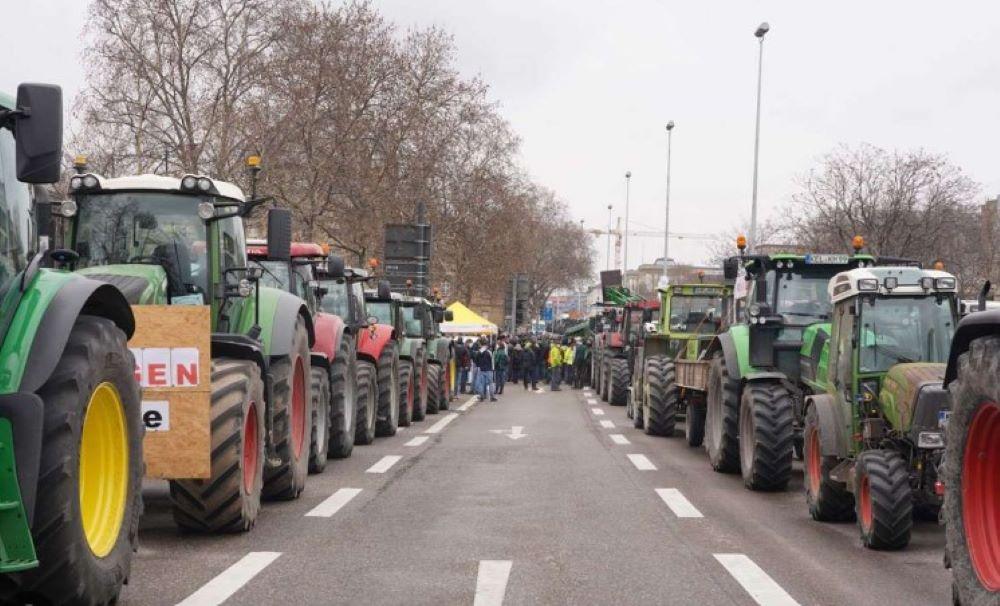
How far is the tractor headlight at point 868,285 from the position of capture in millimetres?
11102

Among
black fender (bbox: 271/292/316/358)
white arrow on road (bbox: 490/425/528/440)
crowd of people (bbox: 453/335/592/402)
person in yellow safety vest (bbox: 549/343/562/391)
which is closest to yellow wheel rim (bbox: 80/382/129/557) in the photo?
black fender (bbox: 271/292/316/358)

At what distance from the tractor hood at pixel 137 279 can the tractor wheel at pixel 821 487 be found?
555 centimetres

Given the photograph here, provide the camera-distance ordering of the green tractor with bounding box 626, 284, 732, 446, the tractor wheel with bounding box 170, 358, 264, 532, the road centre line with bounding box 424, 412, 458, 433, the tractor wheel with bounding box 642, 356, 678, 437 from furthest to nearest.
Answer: the road centre line with bounding box 424, 412, 458, 433 < the tractor wheel with bounding box 642, 356, 678, 437 < the green tractor with bounding box 626, 284, 732, 446 < the tractor wheel with bounding box 170, 358, 264, 532

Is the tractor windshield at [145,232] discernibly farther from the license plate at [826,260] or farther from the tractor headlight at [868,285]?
the license plate at [826,260]

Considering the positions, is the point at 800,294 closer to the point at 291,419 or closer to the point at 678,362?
the point at 678,362

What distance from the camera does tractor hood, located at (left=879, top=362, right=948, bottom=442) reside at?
9430 mm

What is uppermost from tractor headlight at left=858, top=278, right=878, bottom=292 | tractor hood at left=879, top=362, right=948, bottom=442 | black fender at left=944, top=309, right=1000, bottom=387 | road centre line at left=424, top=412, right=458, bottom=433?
tractor headlight at left=858, top=278, right=878, bottom=292

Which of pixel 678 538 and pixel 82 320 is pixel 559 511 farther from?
pixel 82 320

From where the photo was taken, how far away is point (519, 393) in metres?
42.8

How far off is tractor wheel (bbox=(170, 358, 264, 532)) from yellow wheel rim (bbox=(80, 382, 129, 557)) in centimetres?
270

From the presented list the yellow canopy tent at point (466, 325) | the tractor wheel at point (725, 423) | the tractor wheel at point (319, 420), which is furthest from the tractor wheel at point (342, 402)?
the yellow canopy tent at point (466, 325)

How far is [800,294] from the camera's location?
15016mm

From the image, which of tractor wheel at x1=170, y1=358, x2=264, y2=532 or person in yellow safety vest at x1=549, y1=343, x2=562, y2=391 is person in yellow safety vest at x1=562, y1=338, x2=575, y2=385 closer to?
person in yellow safety vest at x1=549, y1=343, x2=562, y2=391

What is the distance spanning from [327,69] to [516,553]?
37.9 metres
